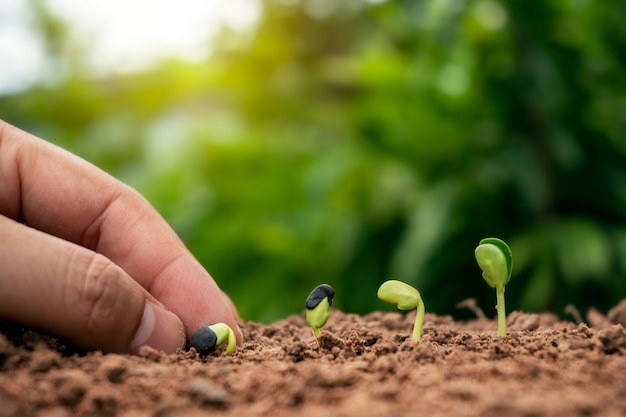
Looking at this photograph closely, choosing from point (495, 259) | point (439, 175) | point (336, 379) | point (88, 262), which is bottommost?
point (336, 379)

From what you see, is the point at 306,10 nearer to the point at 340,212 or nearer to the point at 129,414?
the point at 340,212

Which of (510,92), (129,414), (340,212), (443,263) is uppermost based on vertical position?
(510,92)

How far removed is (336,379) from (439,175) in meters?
2.44

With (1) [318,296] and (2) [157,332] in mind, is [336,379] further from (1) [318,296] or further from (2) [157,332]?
(2) [157,332]

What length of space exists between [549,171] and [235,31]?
3526mm

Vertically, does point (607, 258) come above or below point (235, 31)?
below

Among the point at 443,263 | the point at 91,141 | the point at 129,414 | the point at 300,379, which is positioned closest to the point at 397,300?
the point at 300,379

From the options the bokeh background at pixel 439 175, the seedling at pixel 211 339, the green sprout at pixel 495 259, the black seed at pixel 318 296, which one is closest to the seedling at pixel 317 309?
the black seed at pixel 318 296

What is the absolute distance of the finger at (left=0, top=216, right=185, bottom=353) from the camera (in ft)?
2.72

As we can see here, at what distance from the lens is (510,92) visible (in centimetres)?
286

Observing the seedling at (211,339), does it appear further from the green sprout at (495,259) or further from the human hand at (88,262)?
the green sprout at (495,259)

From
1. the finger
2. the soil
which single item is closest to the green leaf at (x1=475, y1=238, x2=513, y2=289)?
the soil

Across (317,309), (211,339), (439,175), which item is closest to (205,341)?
Answer: (211,339)

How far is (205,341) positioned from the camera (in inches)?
38.4
